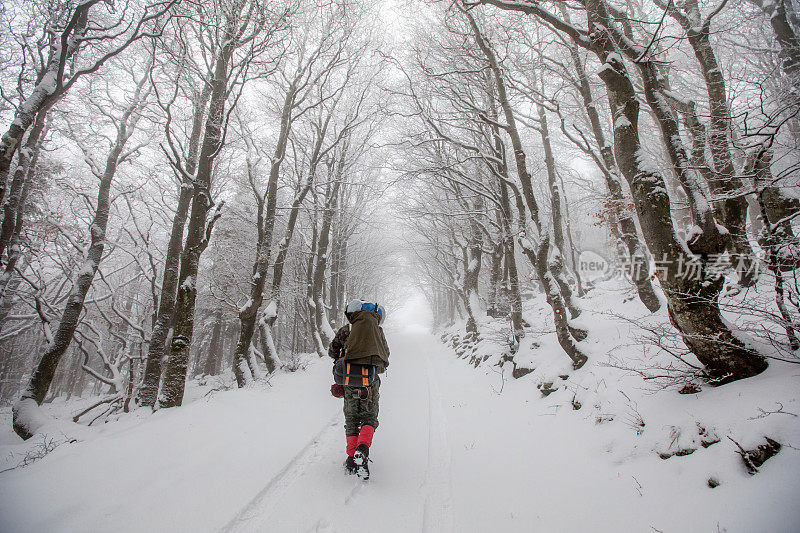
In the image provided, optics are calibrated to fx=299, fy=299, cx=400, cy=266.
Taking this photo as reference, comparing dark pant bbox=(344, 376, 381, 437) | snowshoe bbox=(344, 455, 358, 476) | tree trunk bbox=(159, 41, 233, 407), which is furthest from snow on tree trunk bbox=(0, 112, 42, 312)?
snowshoe bbox=(344, 455, 358, 476)

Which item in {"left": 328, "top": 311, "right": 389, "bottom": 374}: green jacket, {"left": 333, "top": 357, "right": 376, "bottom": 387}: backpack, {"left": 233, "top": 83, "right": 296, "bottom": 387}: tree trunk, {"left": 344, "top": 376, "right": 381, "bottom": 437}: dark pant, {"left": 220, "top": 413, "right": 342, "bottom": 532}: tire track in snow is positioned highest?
{"left": 233, "top": 83, "right": 296, "bottom": 387}: tree trunk

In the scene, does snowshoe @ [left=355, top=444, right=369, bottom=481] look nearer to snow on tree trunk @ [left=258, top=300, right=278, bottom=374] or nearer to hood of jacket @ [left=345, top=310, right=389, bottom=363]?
hood of jacket @ [left=345, top=310, right=389, bottom=363]

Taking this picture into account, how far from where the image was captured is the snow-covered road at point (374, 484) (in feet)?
7.52

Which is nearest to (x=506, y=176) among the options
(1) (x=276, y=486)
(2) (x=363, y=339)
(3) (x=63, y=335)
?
(2) (x=363, y=339)

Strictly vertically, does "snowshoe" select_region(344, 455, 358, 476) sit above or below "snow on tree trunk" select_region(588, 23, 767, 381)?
below

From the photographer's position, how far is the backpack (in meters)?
3.61

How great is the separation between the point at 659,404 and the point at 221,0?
937 cm

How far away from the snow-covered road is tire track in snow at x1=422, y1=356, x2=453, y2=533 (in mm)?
14

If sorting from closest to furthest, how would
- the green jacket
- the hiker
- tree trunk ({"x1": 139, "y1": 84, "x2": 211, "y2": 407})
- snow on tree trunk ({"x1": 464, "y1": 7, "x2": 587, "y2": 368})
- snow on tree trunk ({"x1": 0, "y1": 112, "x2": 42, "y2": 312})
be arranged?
the hiker, the green jacket, snow on tree trunk ({"x1": 464, "y1": 7, "x2": 587, "y2": 368}), snow on tree trunk ({"x1": 0, "y1": 112, "x2": 42, "y2": 312}), tree trunk ({"x1": 139, "y1": 84, "x2": 211, "y2": 407})

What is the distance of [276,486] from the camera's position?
9.83 feet

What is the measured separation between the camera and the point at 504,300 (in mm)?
10602

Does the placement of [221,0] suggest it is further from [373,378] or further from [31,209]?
[31,209]

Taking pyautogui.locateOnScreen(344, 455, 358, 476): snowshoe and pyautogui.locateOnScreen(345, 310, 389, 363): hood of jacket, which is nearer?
pyautogui.locateOnScreen(344, 455, 358, 476): snowshoe

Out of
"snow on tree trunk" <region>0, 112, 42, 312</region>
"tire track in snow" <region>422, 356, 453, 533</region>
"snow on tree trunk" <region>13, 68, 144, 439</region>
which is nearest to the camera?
"tire track in snow" <region>422, 356, 453, 533</region>
